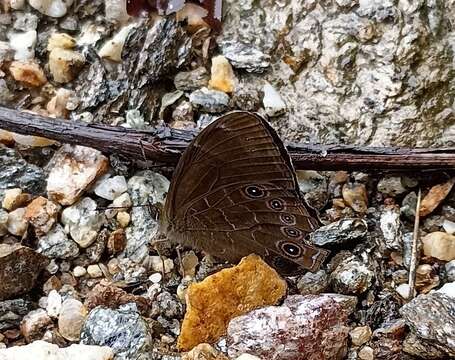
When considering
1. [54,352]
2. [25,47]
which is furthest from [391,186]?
[25,47]

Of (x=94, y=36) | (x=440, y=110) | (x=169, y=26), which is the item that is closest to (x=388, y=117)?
(x=440, y=110)

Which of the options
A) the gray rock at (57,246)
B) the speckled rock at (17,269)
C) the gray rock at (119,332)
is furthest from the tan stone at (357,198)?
the speckled rock at (17,269)

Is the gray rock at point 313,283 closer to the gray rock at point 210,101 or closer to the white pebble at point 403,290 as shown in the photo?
the white pebble at point 403,290

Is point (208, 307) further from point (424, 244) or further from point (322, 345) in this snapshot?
point (424, 244)

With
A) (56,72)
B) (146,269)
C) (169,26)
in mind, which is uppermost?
(169,26)

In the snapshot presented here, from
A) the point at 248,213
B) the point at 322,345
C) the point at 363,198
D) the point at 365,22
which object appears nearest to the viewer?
the point at 322,345
